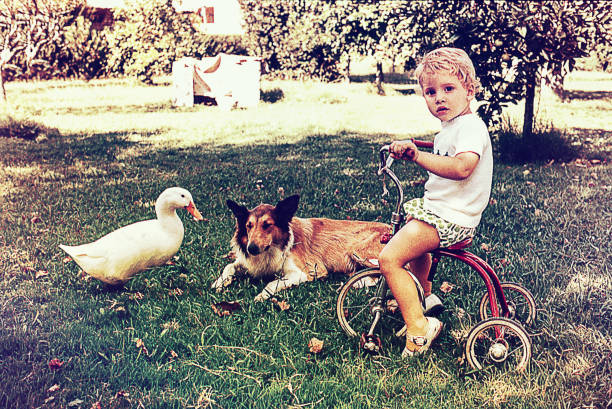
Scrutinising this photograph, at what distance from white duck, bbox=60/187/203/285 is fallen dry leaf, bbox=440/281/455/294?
59.3 inches

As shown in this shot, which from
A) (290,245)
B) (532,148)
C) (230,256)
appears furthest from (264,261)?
(532,148)

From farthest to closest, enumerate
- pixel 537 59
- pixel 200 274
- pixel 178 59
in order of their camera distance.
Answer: pixel 178 59 < pixel 537 59 < pixel 200 274

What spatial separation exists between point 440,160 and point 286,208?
3.84 feet

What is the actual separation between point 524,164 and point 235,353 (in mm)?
4821

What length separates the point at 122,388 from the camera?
7.47ft

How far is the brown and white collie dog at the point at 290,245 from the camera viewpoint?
3.05m

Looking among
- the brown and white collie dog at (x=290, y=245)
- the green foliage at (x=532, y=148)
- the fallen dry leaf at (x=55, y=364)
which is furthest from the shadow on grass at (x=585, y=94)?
the fallen dry leaf at (x=55, y=364)

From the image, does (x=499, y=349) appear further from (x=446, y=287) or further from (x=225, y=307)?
(x=225, y=307)

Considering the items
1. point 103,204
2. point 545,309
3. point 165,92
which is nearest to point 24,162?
point 103,204

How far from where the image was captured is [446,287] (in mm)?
3186

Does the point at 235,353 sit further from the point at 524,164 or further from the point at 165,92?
the point at 165,92

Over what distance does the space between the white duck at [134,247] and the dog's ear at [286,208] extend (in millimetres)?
484

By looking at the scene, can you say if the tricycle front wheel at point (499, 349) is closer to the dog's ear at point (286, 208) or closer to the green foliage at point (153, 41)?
the dog's ear at point (286, 208)

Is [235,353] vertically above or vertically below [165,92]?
below
